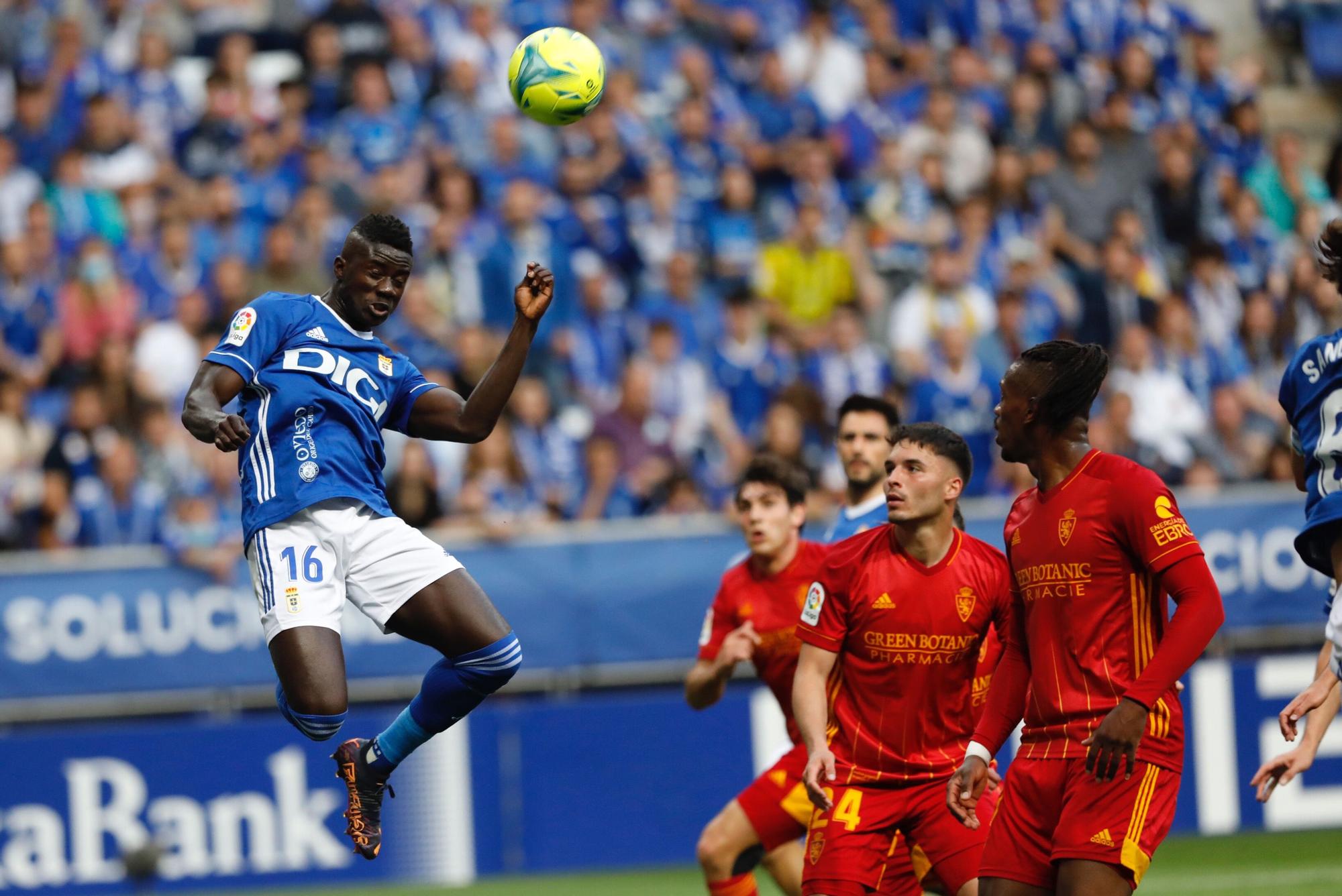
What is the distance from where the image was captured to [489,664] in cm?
719

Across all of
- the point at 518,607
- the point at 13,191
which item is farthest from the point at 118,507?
the point at 13,191

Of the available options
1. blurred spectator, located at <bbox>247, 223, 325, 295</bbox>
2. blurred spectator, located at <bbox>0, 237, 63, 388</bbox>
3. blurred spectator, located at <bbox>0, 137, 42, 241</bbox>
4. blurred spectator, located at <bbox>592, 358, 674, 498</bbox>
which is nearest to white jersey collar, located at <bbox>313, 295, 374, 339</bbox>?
blurred spectator, located at <bbox>592, 358, 674, 498</bbox>

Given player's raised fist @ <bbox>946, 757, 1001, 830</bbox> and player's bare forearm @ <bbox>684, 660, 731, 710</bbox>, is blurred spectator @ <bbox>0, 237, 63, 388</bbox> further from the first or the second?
player's raised fist @ <bbox>946, 757, 1001, 830</bbox>

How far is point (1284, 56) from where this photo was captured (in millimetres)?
19266

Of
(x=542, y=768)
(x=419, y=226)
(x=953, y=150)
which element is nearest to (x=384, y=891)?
(x=542, y=768)

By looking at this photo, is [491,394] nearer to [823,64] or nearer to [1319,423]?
[1319,423]

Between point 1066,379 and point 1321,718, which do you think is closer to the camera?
point 1321,718

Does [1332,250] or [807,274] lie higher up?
[807,274]

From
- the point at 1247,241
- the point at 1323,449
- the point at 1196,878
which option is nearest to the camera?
the point at 1323,449

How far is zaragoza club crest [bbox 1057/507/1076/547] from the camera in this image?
20.1ft

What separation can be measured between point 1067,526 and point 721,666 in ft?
7.68

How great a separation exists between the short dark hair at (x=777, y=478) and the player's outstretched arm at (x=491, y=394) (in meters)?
1.63

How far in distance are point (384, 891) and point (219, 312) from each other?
4.56 meters

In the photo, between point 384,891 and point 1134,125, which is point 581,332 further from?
point 1134,125
